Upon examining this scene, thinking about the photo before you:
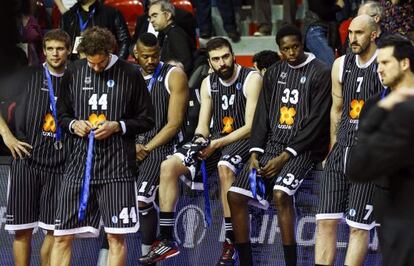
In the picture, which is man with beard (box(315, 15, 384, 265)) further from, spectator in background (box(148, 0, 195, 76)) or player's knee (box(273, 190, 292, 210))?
spectator in background (box(148, 0, 195, 76))

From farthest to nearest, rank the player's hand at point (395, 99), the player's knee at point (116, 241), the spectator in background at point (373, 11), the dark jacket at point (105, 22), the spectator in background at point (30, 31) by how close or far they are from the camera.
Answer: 1. the spectator in background at point (30, 31)
2. the dark jacket at point (105, 22)
3. the spectator in background at point (373, 11)
4. the player's knee at point (116, 241)
5. the player's hand at point (395, 99)

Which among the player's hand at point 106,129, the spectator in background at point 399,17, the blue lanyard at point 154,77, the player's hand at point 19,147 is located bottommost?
the player's hand at point 19,147

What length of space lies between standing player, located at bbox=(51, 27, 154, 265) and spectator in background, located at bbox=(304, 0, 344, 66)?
346 centimetres

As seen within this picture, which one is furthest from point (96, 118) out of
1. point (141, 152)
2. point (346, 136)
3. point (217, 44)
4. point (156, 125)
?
point (346, 136)

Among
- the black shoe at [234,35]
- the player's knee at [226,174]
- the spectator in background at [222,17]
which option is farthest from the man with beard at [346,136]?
the black shoe at [234,35]

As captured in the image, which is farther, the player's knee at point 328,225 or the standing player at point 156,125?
the standing player at point 156,125

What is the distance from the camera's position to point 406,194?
5.37 meters

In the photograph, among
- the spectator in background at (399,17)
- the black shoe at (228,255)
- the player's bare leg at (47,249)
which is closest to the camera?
the player's bare leg at (47,249)

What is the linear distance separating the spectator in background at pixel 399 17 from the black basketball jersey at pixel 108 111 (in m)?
2.65

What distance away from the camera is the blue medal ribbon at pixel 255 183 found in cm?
907

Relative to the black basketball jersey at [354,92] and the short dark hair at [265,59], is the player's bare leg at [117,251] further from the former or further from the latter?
the short dark hair at [265,59]

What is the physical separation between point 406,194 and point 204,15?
7749 mm

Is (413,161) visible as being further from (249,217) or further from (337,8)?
(337,8)

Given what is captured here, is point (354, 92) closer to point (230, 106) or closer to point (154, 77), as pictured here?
point (230, 106)
